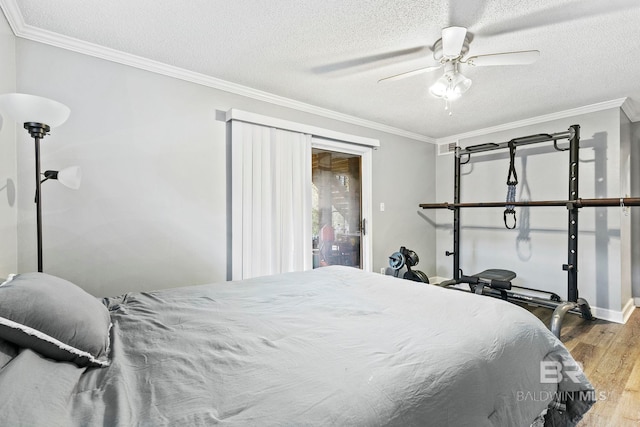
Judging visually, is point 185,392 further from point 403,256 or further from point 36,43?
point 403,256

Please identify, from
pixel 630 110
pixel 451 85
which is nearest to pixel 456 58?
pixel 451 85

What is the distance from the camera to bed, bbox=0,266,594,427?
0.74m

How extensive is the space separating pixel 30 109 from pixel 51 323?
1275mm

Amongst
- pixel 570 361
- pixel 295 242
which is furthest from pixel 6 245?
pixel 570 361

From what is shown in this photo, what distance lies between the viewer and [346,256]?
4.07 metres

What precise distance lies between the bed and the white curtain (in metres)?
1.37

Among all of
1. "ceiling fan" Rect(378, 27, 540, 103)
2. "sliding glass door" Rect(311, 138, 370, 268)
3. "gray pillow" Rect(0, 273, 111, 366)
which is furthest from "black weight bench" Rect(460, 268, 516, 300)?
"gray pillow" Rect(0, 273, 111, 366)

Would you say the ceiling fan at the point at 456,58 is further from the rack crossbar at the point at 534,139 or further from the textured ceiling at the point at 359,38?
the rack crossbar at the point at 534,139

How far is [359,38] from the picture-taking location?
2125 millimetres

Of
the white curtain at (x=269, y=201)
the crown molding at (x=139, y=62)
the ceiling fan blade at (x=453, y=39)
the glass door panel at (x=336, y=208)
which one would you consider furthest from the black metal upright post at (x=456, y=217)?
the ceiling fan blade at (x=453, y=39)

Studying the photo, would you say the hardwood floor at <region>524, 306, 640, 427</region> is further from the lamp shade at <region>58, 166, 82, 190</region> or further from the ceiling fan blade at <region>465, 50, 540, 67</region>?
the lamp shade at <region>58, 166, 82, 190</region>

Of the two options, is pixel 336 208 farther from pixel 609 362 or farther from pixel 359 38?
pixel 609 362

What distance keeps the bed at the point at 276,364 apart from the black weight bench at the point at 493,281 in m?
2.16

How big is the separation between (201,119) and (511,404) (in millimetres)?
2877
